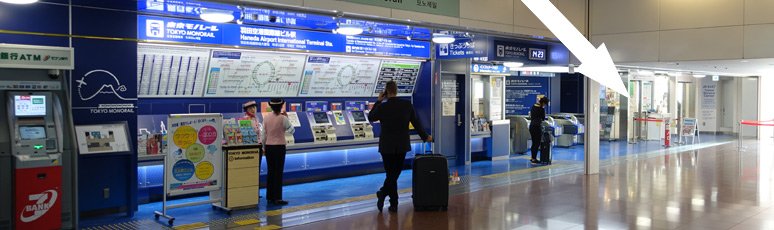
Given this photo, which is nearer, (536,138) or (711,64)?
(711,64)

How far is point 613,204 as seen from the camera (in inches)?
306

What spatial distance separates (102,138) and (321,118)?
3919 millimetres

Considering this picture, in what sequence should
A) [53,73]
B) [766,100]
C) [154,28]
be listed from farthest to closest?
1. [766,100]
2. [154,28]
3. [53,73]

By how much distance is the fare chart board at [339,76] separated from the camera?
10.1 meters

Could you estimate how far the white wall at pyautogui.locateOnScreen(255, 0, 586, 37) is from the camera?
275 inches

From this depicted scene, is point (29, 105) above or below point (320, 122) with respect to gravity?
above

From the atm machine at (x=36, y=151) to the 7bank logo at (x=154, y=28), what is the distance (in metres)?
2.02

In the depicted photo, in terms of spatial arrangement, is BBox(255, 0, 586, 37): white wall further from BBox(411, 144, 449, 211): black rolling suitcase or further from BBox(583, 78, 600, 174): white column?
BBox(411, 144, 449, 211): black rolling suitcase

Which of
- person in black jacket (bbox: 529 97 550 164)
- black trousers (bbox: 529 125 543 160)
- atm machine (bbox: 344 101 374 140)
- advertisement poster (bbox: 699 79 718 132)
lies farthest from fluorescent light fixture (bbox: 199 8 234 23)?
advertisement poster (bbox: 699 79 718 132)

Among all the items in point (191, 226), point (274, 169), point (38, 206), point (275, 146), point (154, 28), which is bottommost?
point (191, 226)

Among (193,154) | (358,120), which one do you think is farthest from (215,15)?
(358,120)

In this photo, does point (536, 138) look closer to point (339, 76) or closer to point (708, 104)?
point (339, 76)

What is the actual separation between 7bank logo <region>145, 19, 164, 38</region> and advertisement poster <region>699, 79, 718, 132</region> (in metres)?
20.1

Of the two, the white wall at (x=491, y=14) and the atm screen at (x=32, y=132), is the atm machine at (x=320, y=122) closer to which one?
the white wall at (x=491, y=14)
